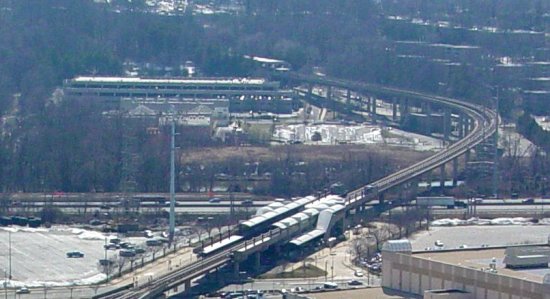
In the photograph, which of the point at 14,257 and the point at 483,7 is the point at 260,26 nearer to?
the point at 483,7

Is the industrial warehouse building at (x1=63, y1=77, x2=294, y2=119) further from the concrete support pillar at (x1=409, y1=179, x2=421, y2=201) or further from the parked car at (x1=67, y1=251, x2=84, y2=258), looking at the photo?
the parked car at (x1=67, y1=251, x2=84, y2=258)

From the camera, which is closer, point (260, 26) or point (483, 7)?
point (260, 26)

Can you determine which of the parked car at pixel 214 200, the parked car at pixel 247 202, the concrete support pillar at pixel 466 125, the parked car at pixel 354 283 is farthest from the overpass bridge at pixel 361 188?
the parked car at pixel 214 200

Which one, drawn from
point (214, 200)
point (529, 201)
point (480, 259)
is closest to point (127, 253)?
point (214, 200)

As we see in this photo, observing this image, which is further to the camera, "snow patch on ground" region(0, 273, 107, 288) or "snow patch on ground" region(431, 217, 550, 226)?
"snow patch on ground" region(431, 217, 550, 226)

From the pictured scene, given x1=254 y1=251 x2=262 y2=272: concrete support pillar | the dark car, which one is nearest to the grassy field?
the dark car

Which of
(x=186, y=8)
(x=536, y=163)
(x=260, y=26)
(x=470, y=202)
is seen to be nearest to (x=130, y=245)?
(x=470, y=202)
